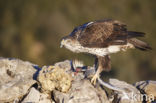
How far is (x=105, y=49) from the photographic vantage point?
804 cm

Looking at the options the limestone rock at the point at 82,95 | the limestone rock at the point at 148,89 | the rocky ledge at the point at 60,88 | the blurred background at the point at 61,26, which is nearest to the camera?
the limestone rock at the point at 82,95

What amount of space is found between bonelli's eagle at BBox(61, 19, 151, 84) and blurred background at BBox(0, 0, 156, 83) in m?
10.8

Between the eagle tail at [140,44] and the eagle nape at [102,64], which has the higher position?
the eagle tail at [140,44]

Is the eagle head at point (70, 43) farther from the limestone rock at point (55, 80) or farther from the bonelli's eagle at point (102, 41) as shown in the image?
the limestone rock at point (55, 80)

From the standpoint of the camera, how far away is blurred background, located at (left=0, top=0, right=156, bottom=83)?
20594 mm

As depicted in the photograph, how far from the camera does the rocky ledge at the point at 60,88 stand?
287 inches

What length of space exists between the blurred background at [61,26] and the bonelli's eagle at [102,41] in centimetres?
1084

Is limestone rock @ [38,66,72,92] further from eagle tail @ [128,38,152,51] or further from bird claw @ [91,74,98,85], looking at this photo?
eagle tail @ [128,38,152,51]

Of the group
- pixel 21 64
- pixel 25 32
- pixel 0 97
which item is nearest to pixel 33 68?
pixel 21 64

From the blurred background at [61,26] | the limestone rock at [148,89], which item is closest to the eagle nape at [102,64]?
the limestone rock at [148,89]

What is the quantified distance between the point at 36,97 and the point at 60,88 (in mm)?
561

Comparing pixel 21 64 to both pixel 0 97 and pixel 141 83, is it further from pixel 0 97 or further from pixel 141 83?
pixel 141 83

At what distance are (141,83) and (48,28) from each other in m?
13.0

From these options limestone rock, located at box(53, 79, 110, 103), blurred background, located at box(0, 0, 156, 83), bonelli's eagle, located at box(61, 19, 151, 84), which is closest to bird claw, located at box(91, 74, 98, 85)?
bonelli's eagle, located at box(61, 19, 151, 84)
